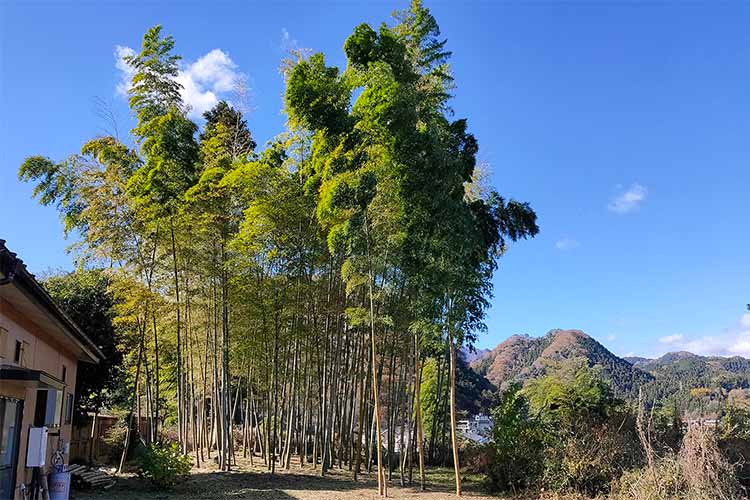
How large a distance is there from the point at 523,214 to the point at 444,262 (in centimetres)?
365

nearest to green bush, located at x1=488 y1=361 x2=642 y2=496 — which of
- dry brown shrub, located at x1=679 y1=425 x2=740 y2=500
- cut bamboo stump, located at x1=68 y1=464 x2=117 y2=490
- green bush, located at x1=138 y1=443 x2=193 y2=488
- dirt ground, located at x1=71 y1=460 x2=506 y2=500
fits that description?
dirt ground, located at x1=71 y1=460 x2=506 y2=500

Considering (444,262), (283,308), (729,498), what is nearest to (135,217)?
(283,308)

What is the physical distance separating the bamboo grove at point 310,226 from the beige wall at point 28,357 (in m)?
2.13

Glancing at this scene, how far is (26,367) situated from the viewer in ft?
23.6

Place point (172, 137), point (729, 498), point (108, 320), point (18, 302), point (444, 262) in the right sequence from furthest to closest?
point (108, 320) → point (172, 137) → point (444, 262) → point (729, 498) → point (18, 302)

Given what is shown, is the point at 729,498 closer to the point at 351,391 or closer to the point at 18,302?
the point at 351,391

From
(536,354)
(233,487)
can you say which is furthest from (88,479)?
(536,354)

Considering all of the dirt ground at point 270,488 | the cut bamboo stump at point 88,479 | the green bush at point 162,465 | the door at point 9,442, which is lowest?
the dirt ground at point 270,488

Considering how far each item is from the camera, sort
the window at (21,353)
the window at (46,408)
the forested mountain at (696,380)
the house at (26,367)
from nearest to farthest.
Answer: the house at (26,367) < the window at (21,353) < the window at (46,408) < the forested mountain at (696,380)

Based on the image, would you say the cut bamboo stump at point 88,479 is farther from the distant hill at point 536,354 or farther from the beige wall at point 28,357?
the distant hill at point 536,354

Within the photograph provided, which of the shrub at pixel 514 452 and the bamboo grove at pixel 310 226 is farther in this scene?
the shrub at pixel 514 452

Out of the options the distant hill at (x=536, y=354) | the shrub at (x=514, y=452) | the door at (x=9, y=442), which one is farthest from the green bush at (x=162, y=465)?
the distant hill at (x=536, y=354)

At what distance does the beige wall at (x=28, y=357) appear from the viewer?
6426 millimetres

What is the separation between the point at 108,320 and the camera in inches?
539
